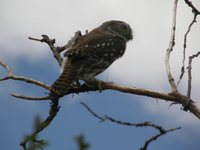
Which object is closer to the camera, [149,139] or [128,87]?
[149,139]

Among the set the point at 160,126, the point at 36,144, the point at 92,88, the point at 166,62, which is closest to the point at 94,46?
the point at 92,88

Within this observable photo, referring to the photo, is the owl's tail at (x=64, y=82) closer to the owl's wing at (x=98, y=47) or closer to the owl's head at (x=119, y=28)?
the owl's wing at (x=98, y=47)

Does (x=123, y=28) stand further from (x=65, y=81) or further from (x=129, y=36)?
(x=65, y=81)

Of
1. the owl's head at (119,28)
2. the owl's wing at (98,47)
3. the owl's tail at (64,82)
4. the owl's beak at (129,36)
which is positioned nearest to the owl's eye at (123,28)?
the owl's head at (119,28)

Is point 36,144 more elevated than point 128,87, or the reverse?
point 36,144

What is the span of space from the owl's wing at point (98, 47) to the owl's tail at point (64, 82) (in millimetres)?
369

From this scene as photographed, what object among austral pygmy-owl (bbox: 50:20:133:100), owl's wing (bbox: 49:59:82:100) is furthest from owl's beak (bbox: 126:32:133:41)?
owl's wing (bbox: 49:59:82:100)

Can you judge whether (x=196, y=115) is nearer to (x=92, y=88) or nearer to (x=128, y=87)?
(x=128, y=87)

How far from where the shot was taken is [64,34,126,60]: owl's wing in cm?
712

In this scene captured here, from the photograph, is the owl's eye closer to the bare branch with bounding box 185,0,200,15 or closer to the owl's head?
the owl's head

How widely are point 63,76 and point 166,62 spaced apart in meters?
1.47

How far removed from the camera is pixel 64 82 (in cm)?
609

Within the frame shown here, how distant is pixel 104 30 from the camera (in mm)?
9383

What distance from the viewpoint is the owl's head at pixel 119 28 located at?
31.7 feet
